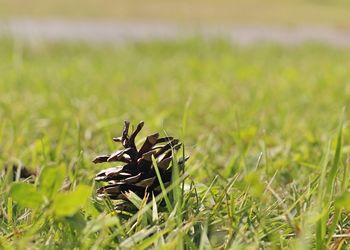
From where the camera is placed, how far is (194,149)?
1.50 m

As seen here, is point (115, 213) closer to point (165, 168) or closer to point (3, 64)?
point (165, 168)

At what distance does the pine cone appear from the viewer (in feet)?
2.99

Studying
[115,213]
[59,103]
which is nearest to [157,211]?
[115,213]

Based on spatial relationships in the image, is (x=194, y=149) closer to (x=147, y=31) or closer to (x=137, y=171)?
(x=137, y=171)

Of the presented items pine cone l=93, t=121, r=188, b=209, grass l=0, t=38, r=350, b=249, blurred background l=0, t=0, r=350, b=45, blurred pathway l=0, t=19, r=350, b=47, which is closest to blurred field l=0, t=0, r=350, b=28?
blurred background l=0, t=0, r=350, b=45

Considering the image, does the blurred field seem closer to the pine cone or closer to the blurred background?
the blurred background

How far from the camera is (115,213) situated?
873 millimetres

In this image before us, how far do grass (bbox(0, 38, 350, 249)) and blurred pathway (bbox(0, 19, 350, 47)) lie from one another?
80.7 inches

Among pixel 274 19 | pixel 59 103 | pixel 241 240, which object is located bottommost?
pixel 274 19

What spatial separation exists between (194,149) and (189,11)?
11691 mm

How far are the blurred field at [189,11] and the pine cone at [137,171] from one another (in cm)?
996

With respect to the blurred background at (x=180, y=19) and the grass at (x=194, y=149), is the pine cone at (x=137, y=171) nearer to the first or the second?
the grass at (x=194, y=149)

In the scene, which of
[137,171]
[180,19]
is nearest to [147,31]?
[180,19]

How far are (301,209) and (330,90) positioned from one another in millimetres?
2277
